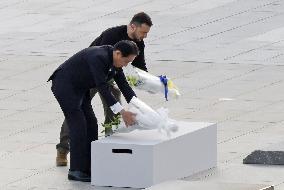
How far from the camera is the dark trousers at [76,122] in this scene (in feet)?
44.8

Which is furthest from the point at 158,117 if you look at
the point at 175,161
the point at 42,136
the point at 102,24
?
the point at 102,24

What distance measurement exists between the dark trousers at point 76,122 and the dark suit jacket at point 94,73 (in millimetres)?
78

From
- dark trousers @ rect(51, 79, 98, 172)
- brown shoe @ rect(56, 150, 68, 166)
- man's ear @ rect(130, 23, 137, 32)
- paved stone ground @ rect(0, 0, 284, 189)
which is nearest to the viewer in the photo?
dark trousers @ rect(51, 79, 98, 172)

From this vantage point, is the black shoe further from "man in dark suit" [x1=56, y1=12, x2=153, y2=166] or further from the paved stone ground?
"man in dark suit" [x1=56, y1=12, x2=153, y2=166]

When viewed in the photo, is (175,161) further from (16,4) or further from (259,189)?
(16,4)

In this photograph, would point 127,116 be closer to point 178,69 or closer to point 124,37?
point 124,37

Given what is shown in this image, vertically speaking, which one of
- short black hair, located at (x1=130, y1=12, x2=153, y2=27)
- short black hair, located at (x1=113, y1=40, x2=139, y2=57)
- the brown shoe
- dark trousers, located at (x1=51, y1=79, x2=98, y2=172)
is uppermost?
short black hair, located at (x1=130, y1=12, x2=153, y2=27)

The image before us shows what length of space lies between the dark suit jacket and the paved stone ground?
107cm

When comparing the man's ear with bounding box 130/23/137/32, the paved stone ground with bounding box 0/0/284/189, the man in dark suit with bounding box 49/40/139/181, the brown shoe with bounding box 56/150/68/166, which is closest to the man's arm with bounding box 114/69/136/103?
the man in dark suit with bounding box 49/40/139/181

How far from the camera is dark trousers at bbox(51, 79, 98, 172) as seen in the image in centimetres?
1365

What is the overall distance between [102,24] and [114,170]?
40.2ft

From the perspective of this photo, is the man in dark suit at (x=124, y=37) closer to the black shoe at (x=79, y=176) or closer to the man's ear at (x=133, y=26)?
the man's ear at (x=133, y=26)

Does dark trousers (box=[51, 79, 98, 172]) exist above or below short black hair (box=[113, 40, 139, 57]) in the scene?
below

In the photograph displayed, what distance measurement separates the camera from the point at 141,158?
13250 mm
